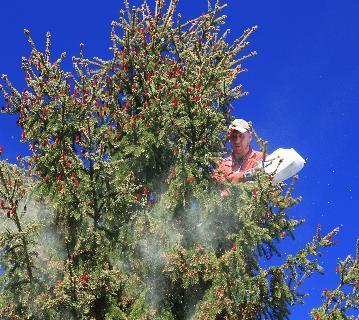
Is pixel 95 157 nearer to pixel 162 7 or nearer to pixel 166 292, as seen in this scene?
pixel 166 292

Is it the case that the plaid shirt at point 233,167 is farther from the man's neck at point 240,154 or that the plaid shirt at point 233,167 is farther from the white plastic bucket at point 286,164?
the white plastic bucket at point 286,164

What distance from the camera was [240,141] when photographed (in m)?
10.7

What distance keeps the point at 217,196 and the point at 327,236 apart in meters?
1.80

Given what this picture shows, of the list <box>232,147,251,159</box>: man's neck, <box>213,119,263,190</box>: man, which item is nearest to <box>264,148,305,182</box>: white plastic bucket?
<box>213,119,263,190</box>: man

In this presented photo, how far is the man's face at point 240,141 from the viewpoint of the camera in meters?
10.6

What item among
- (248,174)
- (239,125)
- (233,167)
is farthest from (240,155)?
(248,174)

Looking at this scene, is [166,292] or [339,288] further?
[166,292]

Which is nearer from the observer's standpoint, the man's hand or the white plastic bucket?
the man's hand

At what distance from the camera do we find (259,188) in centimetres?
848

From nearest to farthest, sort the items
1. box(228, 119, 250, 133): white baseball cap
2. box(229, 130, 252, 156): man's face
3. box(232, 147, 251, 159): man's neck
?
box(228, 119, 250, 133): white baseball cap < box(229, 130, 252, 156): man's face < box(232, 147, 251, 159): man's neck

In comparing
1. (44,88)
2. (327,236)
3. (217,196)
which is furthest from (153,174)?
(327,236)

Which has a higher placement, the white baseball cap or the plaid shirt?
the white baseball cap

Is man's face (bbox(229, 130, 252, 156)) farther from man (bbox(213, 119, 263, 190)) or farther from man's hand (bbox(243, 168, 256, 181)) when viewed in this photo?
man's hand (bbox(243, 168, 256, 181))

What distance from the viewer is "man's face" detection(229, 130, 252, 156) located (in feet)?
34.9
